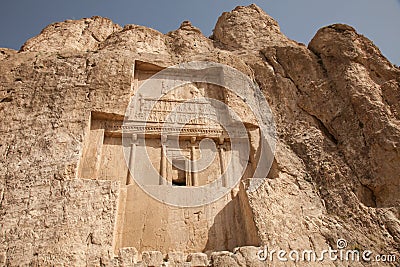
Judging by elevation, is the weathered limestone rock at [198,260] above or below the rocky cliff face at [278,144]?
below

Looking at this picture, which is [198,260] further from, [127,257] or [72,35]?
[72,35]

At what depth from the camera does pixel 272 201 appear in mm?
7301

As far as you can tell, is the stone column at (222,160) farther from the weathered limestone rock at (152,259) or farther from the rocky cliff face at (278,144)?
the weathered limestone rock at (152,259)

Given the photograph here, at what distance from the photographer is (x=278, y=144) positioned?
345 inches

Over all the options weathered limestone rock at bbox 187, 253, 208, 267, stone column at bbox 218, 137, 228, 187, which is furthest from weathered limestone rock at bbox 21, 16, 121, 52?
weathered limestone rock at bbox 187, 253, 208, 267

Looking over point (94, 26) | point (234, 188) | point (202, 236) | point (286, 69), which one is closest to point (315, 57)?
point (286, 69)

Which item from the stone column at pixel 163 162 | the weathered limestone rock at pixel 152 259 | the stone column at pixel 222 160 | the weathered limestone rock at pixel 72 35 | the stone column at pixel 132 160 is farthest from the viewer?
the weathered limestone rock at pixel 72 35

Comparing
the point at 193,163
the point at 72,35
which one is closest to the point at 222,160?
the point at 193,163

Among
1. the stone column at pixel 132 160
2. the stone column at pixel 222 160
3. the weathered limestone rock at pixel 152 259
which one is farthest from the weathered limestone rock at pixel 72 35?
the weathered limestone rock at pixel 152 259

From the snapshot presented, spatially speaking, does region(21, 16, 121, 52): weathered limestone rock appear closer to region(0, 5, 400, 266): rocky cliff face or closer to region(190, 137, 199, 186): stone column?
region(0, 5, 400, 266): rocky cliff face

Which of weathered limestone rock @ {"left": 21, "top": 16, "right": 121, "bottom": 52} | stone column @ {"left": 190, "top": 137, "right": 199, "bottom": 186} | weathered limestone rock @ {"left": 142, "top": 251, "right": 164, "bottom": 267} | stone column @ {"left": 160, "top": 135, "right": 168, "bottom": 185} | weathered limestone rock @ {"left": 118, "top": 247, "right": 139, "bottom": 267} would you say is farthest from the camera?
weathered limestone rock @ {"left": 21, "top": 16, "right": 121, "bottom": 52}

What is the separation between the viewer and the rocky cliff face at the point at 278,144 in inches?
251

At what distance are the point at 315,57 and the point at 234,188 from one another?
5.76 meters

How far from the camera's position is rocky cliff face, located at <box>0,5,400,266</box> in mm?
6383
